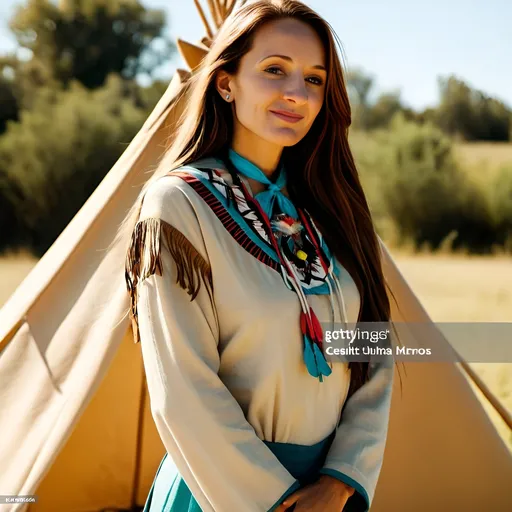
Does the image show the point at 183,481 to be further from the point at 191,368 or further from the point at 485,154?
the point at 485,154

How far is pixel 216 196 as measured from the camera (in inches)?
65.3

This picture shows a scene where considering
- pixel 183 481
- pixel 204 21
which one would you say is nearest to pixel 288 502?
pixel 183 481

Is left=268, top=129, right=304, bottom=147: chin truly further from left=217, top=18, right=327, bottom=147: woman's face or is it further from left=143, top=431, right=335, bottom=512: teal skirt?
left=143, top=431, right=335, bottom=512: teal skirt

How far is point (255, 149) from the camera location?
180 cm

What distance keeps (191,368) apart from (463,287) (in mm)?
10584

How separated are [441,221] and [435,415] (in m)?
15.6

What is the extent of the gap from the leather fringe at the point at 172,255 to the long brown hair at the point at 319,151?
0.13 meters

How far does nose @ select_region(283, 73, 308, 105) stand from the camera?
168cm

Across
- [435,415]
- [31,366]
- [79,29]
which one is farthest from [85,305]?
[79,29]

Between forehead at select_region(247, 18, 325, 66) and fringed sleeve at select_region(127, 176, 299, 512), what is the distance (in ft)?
1.28

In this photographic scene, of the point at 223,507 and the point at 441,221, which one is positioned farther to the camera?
the point at 441,221

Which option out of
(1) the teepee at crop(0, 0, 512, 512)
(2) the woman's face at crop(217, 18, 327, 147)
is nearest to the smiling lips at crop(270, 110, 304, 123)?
(2) the woman's face at crop(217, 18, 327, 147)

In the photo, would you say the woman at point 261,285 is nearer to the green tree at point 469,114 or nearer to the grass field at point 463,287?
the grass field at point 463,287

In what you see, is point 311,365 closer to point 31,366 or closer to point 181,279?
point 181,279
